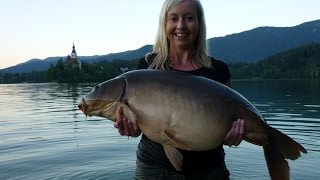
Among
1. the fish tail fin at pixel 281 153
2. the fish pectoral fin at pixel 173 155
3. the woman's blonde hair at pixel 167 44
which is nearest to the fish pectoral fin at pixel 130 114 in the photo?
the fish pectoral fin at pixel 173 155

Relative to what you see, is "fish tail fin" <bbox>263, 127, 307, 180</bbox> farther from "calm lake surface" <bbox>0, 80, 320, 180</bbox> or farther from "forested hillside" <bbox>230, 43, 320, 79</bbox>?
"forested hillside" <bbox>230, 43, 320, 79</bbox>

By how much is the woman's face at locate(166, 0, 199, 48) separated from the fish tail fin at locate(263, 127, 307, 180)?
119 centimetres

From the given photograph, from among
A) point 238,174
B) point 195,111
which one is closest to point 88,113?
point 195,111

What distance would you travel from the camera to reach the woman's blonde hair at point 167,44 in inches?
157

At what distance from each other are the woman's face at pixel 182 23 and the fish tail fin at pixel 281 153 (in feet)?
3.89

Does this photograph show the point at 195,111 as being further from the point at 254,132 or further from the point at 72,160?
the point at 72,160

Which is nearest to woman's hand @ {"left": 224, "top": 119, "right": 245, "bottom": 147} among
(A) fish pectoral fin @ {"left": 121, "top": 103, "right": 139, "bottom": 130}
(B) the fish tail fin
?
(B) the fish tail fin

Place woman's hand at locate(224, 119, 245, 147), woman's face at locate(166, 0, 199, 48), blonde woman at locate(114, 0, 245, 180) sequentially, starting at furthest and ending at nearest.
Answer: woman's face at locate(166, 0, 199, 48) < blonde woman at locate(114, 0, 245, 180) < woman's hand at locate(224, 119, 245, 147)

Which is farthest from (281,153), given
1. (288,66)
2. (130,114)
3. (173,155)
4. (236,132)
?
(288,66)

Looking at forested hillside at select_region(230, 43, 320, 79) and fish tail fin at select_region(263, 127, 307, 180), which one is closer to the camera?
fish tail fin at select_region(263, 127, 307, 180)

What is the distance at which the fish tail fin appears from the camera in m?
3.37

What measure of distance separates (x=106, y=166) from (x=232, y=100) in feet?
27.8

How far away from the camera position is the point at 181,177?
375 cm

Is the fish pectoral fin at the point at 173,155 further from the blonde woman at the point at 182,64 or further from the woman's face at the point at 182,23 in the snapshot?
the woman's face at the point at 182,23
